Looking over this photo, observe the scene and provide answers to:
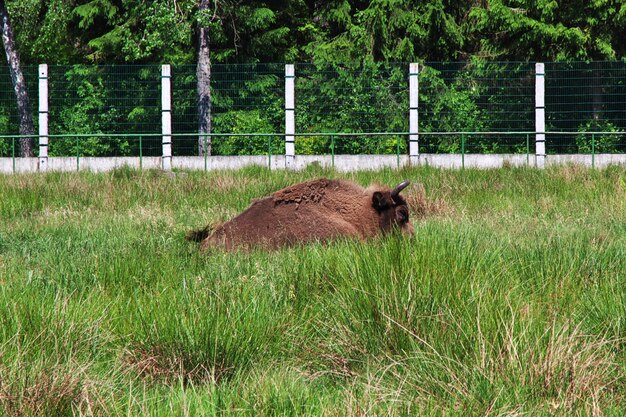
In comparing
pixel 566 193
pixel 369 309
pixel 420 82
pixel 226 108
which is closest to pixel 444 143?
pixel 420 82

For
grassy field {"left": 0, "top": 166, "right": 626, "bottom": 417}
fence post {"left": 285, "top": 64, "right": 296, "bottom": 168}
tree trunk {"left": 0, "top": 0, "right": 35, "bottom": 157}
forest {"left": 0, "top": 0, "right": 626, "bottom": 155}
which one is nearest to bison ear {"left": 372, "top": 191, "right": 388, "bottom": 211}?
grassy field {"left": 0, "top": 166, "right": 626, "bottom": 417}

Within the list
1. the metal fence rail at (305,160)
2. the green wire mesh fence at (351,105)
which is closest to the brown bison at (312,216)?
the metal fence rail at (305,160)

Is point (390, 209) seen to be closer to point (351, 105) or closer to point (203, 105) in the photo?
point (351, 105)

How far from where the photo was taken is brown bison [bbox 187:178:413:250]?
287 inches

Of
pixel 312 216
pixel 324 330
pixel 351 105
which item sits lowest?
pixel 324 330

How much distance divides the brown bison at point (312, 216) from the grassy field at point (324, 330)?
0.41 metres

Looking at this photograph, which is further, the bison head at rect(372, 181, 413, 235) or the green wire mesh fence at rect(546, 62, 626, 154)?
the green wire mesh fence at rect(546, 62, 626, 154)

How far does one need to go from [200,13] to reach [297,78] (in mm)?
3487

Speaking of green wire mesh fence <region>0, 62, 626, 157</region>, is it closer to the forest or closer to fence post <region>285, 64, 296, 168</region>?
the forest

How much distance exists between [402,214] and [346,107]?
15.0 metres

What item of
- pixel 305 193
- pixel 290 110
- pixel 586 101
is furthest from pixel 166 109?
pixel 305 193

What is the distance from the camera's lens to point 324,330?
4.47m

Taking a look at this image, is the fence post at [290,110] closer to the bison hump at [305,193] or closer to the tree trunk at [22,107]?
the tree trunk at [22,107]

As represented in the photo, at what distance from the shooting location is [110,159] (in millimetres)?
20828
